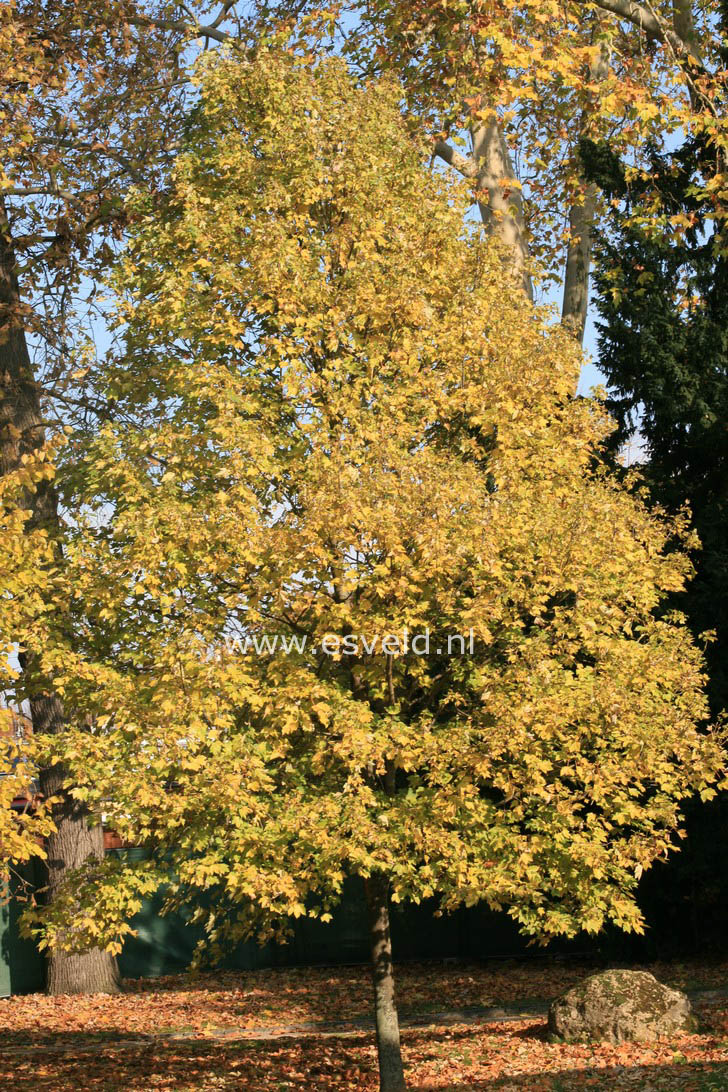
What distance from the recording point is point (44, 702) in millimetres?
13641

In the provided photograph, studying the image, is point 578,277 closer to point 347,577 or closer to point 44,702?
point 44,702

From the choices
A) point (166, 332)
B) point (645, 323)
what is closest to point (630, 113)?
point (645, 323)

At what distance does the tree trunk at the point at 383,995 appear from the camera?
8375 mm

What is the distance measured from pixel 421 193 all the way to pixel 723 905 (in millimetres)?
8594

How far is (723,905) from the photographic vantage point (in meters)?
12.6

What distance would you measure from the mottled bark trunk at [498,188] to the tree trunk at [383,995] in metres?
9.13

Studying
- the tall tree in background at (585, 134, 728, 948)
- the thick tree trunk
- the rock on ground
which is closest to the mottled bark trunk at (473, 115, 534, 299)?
the tall tree in background at (585, 134, 728, 948)

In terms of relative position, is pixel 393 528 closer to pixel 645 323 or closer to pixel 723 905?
pixel 645 323

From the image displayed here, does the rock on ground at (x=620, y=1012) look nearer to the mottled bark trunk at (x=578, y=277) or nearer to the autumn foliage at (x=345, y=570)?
the autumn foliage at (x=345, y=570)

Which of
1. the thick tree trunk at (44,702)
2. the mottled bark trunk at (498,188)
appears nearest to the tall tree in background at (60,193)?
the thick tree trunk at (44,702)

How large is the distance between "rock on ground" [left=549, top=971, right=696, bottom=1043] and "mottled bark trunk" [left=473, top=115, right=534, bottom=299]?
895 centimetres

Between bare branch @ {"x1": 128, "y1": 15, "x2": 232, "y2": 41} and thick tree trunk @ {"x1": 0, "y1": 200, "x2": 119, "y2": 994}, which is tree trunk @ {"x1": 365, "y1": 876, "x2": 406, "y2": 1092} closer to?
thick tree trunk @ {"x1": 0, "y1": 200, "x2": 119, "y2": 994}

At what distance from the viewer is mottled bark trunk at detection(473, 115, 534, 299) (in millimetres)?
15335

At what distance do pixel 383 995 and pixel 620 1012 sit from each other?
8.18ft
